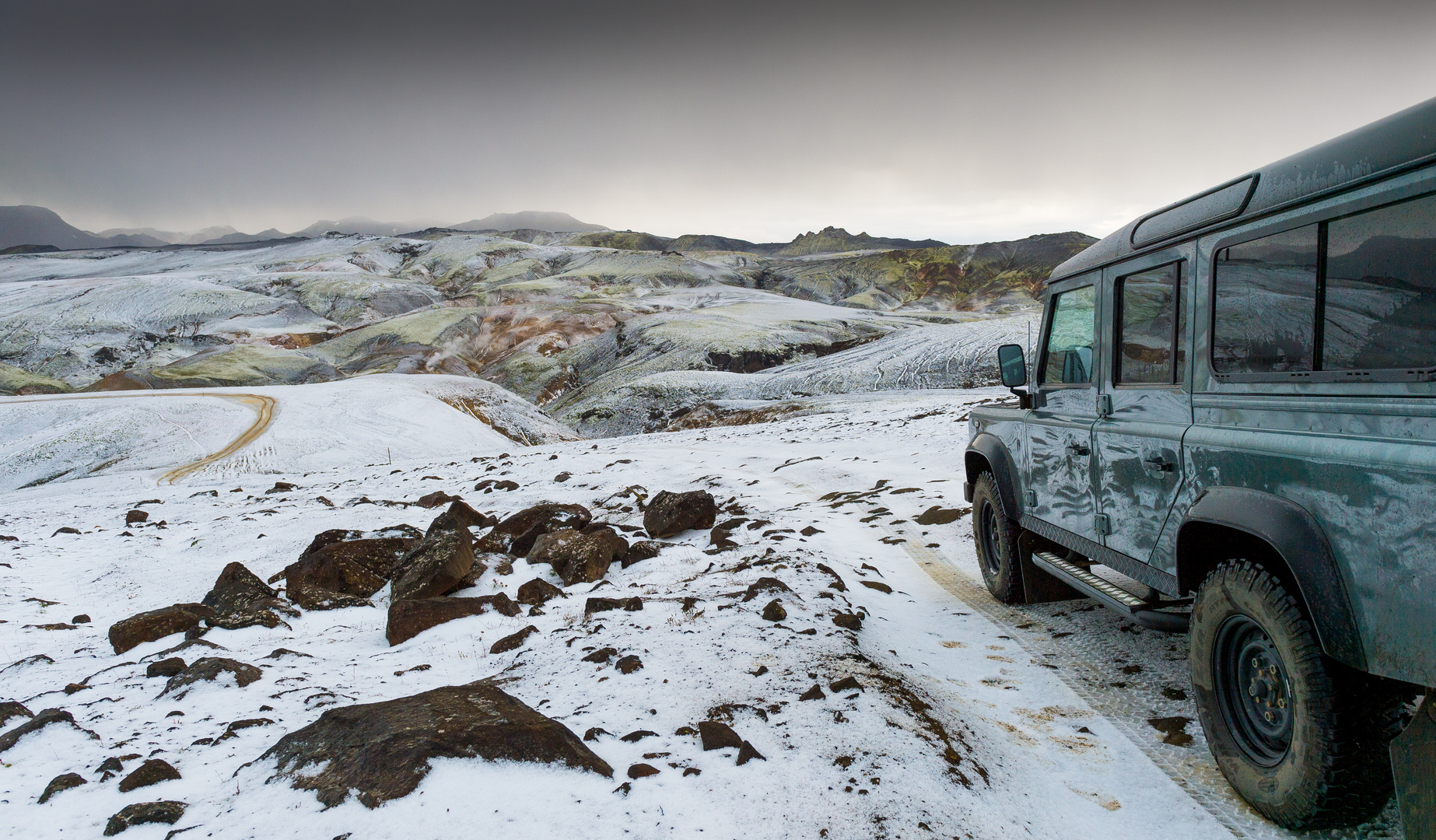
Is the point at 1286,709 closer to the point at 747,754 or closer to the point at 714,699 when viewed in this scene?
the point at 747,754

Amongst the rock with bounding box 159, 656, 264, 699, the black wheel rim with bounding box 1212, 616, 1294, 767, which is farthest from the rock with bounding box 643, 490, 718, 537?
the black wheel rim with bounding box 1212, 616, 1294, 767

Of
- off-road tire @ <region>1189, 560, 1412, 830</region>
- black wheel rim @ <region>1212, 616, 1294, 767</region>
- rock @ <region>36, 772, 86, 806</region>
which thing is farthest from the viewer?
rock @ <region>36, 772, 86, 806</region>

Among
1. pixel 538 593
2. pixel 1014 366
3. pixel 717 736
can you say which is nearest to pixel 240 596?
pixel 538 593

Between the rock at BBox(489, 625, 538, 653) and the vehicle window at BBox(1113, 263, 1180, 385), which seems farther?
the rock at BBox(489, 625, 538, 653)

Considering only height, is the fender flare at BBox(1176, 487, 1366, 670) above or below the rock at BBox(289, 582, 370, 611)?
above

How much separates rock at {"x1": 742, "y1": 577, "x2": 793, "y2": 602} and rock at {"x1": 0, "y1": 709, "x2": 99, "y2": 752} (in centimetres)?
428

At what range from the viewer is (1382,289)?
9.61ft

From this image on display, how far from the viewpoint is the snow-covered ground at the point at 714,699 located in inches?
137

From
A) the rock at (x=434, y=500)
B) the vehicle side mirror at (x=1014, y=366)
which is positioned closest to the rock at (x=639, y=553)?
the vehicle side mirror at (x=1014, y=366)

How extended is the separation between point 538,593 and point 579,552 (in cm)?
116

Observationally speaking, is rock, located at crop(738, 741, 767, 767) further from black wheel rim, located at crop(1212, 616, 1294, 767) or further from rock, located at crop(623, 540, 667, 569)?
rock, located at crop(623, 540, 667, 569)

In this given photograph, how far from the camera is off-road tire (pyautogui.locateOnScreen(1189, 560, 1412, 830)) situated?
302cm

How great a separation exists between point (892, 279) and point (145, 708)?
174938 millimetres

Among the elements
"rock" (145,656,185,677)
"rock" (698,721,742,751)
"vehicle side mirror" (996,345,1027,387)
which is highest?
"vehicle side mirror" (996,345,1027,387)
